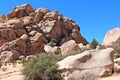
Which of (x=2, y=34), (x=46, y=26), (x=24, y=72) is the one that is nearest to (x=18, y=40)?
(x=2, y=34)

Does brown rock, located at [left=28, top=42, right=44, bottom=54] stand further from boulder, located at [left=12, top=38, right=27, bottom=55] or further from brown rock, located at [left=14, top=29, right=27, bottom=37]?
brown rock, located at [left=14, top=29, right=27, bottom=37]

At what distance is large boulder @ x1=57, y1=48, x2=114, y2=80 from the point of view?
20.0m

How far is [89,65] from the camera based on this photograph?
20656mm

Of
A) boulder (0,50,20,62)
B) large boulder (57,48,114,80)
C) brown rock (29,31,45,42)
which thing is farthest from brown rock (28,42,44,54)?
large boulder (57,48,114,80)

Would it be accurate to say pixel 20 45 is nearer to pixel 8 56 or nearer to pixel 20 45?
pixel 20 45

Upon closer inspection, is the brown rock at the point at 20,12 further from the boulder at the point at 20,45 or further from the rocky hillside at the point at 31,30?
the boulder at the point at 20,45

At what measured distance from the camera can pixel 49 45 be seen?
52688 millimetres

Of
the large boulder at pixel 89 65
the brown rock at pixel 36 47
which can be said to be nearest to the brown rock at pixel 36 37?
the brown rock at pixel 36 47

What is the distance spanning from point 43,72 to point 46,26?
3957 cm

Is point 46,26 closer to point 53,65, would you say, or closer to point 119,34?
point 119,34

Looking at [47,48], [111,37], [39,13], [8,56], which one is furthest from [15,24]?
[111,37]

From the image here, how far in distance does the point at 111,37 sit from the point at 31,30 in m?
18.0

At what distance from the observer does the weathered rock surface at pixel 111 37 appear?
42062 millimetres

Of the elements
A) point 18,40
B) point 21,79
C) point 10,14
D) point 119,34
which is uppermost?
point 10,14
